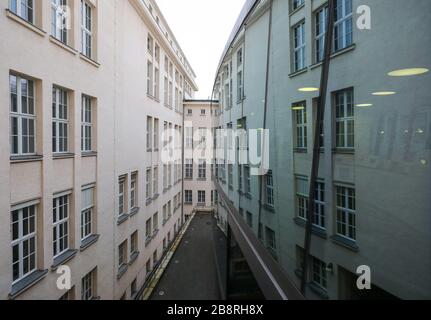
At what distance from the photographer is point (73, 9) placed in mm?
8891

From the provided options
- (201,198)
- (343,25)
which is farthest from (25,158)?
(201,198)

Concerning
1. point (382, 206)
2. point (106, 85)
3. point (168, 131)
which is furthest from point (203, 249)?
point (382, 206)

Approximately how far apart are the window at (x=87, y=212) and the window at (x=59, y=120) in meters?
2.01

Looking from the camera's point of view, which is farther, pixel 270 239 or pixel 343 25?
pixel 270 239

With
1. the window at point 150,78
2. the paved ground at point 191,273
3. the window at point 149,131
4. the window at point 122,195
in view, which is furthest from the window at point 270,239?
the window at point 150,78

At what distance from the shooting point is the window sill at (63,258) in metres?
8.10

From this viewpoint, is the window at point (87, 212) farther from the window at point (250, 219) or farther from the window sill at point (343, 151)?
the window sill at point (343, 151)

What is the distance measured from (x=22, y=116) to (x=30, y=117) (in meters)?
0.28

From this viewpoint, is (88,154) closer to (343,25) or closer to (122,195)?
(122,195)

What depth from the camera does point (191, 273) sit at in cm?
1966

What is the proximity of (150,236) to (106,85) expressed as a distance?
11.2 metres

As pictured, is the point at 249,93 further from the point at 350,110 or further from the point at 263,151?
the point at 350,110

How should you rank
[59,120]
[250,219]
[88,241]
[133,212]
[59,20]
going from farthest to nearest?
[133,212] < [88,241] < [59,120] < [59,20] < [250,219]
